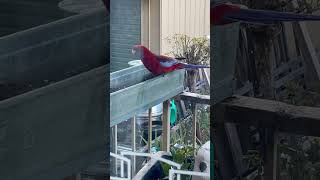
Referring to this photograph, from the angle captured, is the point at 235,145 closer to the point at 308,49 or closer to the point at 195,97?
the point at 308,49

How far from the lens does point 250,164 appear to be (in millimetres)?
911

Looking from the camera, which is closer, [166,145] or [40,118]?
[40,118]

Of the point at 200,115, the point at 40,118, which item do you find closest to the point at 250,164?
the point at 200,115

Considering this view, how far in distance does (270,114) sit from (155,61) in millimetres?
428

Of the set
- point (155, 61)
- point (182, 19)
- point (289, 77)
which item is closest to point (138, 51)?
point (155, 61)

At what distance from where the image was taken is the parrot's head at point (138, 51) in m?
1.21

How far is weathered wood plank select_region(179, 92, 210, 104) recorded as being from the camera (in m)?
1.17

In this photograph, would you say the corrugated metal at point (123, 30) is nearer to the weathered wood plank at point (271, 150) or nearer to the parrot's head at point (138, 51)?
the parrot's head at point (138, 51)

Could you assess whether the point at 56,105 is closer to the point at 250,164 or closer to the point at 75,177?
the point at 75,177

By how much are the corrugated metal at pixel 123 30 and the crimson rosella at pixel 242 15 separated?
28cm

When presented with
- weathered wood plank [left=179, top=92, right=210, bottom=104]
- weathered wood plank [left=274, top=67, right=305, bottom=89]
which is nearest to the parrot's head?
weathered wood plank [left=179, top=92, right=210, bottom=104]

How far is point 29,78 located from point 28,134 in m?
0.12

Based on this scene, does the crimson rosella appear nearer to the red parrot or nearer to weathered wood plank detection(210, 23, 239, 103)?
weathered wood plank detection(210, 23, 239, 103)

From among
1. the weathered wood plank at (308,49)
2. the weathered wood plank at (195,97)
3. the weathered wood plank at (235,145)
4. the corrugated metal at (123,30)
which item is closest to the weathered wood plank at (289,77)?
the weathered wood plank at (308,49)
